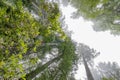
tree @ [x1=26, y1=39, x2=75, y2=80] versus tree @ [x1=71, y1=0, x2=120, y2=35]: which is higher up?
tree @ [x1=71, y1=0, x2=120, y2=35]

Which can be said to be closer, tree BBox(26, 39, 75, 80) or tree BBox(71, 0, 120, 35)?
tree BBox(26, 39, 75, 80)

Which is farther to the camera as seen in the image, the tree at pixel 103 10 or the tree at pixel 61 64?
the tree at pixel 103 10

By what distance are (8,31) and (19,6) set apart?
804mm

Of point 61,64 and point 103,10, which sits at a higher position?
point 103,10

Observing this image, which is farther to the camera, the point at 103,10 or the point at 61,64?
the point at 103,10

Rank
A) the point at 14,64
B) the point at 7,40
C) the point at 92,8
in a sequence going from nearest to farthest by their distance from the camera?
1. the point at 14,64
2. the point at 7,40
3. the point at 92,8

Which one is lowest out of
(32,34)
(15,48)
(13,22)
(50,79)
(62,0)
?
(50,79)

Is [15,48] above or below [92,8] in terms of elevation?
below

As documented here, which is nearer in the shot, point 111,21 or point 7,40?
point 7,40

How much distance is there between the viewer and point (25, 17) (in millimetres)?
4414

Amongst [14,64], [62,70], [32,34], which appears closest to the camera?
[14,64]

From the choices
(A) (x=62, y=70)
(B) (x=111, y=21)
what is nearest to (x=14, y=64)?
(A) (x=62, y=70)

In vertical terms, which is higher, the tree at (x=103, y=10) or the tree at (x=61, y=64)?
the tree at (x=103, y=10)

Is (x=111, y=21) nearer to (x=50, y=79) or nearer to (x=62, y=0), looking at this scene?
(x=50, y=79)
